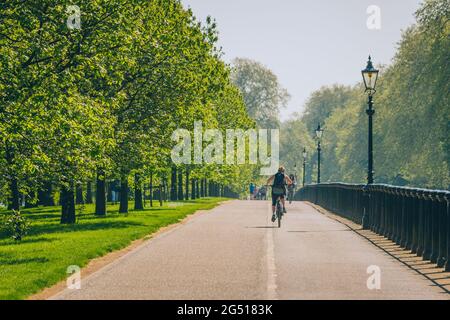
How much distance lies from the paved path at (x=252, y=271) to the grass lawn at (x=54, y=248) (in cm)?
71

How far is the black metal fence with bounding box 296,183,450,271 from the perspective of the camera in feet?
50.2

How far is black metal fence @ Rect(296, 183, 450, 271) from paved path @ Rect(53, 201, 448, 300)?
72 cm

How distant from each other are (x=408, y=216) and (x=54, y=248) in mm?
7532

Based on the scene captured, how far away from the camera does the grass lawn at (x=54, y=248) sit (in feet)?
43.2

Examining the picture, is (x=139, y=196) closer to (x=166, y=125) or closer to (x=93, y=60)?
(x=166, y=125)

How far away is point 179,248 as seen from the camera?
18844 millimetres

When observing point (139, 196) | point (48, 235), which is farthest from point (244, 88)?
point (48, 235)

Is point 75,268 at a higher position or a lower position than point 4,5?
lower

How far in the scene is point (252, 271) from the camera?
14336 mm

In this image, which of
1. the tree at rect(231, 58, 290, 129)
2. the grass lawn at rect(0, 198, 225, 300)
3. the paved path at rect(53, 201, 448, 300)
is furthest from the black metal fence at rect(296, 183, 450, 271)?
the tree at rect(231, 58, 290, 129)

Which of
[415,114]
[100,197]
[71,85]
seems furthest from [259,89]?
[71,85]

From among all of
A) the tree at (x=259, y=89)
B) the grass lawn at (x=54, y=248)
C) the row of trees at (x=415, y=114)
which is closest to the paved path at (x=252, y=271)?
the grass lawn at (x=54, y=248)

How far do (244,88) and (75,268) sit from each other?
380ft

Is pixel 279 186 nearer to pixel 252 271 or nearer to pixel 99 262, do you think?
pixel 99 262
